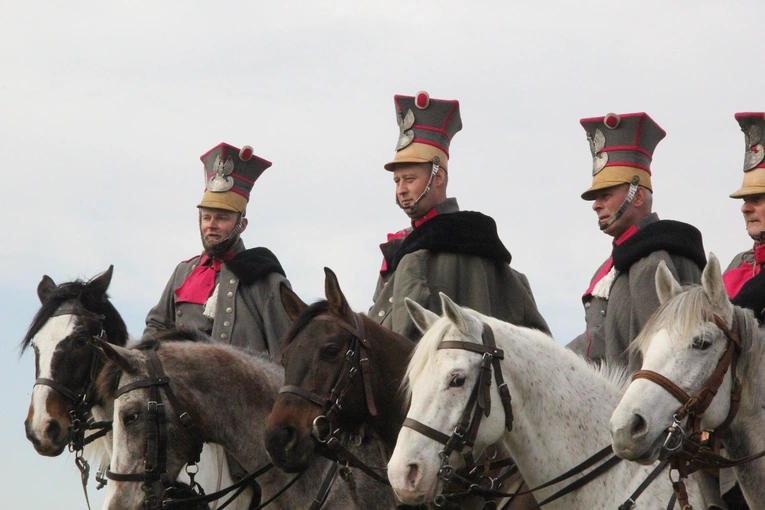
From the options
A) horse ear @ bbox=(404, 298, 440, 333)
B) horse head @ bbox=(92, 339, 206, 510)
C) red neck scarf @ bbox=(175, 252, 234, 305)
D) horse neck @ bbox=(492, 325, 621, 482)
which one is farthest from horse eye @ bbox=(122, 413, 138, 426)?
red neck scarf @ bbox=(175, 252, 234, 305)

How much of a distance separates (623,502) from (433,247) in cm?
281

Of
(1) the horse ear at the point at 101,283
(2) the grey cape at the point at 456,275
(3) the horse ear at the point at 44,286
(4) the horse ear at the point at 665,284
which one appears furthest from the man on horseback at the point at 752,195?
(3) the horse ear at the point at 44,286

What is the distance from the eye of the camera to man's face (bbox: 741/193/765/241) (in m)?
7.96

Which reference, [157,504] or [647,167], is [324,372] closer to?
[157,504]

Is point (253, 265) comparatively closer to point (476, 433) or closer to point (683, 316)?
point (476, 433)

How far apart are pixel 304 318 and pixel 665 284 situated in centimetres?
238

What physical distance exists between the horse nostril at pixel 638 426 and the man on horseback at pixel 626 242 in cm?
140

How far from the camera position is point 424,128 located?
9227mm

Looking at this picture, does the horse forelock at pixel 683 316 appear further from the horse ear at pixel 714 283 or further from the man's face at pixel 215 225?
the man's face at pixel 215 225

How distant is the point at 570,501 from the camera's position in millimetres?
6379

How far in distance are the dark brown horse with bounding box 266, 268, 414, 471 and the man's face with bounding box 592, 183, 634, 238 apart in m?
1.83

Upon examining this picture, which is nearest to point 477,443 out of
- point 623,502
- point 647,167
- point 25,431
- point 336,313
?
point 623,502

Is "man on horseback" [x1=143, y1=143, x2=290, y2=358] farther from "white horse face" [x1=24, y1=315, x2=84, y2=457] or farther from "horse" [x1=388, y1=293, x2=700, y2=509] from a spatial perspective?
"horse" [x1=388, y1=293, x2=700, y2=509]

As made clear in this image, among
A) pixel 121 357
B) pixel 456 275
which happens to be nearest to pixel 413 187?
pixel 456 275
